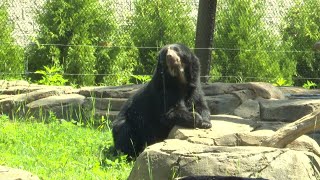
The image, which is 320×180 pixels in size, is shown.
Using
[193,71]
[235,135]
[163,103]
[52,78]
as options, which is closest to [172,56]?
[193,71]

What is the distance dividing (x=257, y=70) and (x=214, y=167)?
884 cm

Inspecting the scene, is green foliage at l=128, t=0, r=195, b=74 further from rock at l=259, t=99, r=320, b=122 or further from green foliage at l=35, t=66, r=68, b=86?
rock at l=259, t=99, r=320, b=122

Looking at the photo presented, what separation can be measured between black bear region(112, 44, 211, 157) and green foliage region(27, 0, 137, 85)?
18.1 ft

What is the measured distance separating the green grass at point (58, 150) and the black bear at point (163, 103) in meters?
0.36

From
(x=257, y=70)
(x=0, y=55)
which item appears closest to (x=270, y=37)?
(x=257, y=70)

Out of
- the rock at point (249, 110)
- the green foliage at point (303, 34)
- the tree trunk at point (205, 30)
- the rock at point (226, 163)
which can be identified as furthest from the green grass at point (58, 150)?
the green foliage at point (303, 34)

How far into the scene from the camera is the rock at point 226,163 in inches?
252

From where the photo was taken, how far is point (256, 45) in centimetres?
1535

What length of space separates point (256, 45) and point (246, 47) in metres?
0.27

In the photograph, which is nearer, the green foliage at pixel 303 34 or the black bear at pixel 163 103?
the black bear at pixel 163 103

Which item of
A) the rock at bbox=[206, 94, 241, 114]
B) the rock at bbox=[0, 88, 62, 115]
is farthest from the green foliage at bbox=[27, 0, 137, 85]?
the rock at bbox=[206, 94, 241, 114]

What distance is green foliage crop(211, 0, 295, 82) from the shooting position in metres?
15.0

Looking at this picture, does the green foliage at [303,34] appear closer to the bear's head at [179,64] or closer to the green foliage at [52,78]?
the green foliage at [52,78]

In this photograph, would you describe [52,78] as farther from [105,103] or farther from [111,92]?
[105,103]
